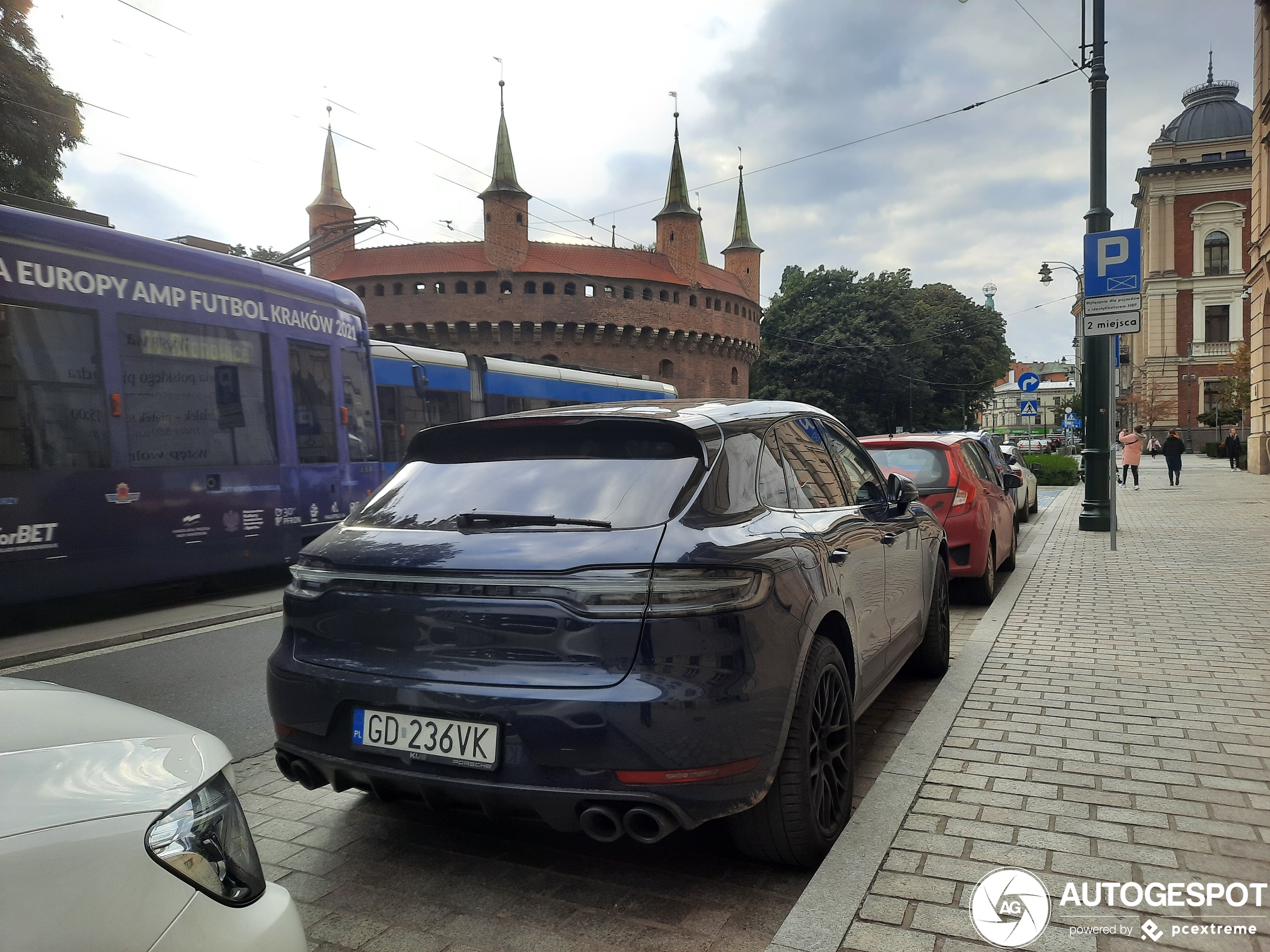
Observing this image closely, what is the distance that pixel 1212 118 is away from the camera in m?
64.1

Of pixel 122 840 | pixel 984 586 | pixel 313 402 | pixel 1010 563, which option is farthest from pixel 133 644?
pixel 1010 563

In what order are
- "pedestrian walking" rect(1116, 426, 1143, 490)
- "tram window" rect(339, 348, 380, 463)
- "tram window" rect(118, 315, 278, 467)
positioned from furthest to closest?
"pedestrian walking" rect(1116, 426, 1143, 490), "tram window" rect(339, 348, 380, 463), "tram window" rect(118, 315, 278, 467)

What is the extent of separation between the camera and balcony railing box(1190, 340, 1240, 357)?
6038 cm

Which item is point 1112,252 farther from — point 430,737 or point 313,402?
point 430,737

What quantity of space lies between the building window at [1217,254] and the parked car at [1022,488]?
52.2 meters

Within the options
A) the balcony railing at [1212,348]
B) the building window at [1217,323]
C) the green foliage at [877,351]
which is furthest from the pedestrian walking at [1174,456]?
the building window at [1217,323]

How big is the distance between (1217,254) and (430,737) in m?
71.6

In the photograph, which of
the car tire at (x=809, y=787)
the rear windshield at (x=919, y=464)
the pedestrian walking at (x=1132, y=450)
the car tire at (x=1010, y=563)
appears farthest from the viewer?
the pedestrian walking at (x=1132, y=450)

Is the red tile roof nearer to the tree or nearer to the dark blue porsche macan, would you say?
the tree

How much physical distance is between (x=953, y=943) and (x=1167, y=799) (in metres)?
1.52

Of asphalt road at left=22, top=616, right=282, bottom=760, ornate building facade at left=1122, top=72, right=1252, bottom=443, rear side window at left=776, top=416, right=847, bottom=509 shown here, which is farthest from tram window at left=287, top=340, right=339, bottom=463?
ornate building facade at left=1122, top=72, right=1252, bottom=443

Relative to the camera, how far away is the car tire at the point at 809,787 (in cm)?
302

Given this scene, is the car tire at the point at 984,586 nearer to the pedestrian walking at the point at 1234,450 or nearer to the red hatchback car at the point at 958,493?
the red hatchback car at the point at 958,493

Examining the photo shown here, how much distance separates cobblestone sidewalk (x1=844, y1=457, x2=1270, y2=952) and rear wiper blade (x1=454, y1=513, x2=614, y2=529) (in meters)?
1.38
